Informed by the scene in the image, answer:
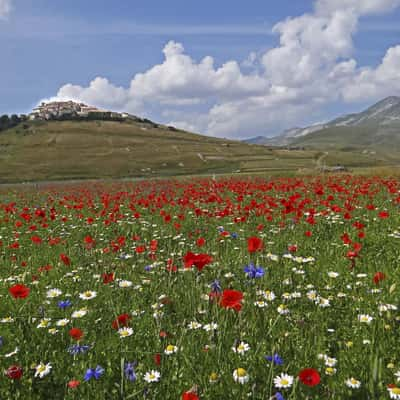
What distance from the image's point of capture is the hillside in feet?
318

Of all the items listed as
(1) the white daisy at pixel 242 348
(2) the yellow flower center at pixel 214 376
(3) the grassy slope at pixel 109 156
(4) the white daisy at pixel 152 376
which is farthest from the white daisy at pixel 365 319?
(3) the grassy slope at pixel 109 156

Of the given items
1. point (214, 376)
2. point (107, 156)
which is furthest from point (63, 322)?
point (107, 156)

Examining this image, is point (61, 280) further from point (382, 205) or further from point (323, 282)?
point (382, 205)

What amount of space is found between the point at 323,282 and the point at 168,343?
8.35ft

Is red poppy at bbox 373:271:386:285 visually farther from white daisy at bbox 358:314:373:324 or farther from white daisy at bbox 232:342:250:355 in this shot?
white daisy at bbox 232:342:250:355

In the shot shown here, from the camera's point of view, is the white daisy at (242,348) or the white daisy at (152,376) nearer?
the white daisy at (152,376)

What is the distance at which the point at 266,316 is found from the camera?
13.0 ft

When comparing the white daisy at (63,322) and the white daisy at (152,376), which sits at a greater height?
the white daisy at (63,322)

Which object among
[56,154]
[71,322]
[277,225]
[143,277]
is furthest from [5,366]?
[56,154]

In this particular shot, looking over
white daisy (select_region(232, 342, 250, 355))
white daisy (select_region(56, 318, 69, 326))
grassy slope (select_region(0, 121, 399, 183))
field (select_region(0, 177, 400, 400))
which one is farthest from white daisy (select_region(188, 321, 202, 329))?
grassy slope (select_region(0, 121, 399, 183))

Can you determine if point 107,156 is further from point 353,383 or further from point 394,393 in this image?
point 394,393

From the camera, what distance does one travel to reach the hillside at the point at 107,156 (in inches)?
3821

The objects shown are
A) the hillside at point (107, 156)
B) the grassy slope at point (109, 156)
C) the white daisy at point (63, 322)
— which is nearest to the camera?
the white daisy at point (63, 322)

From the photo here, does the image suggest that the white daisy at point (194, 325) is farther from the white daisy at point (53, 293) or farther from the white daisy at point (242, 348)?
the white daisy at point (53, 293)
